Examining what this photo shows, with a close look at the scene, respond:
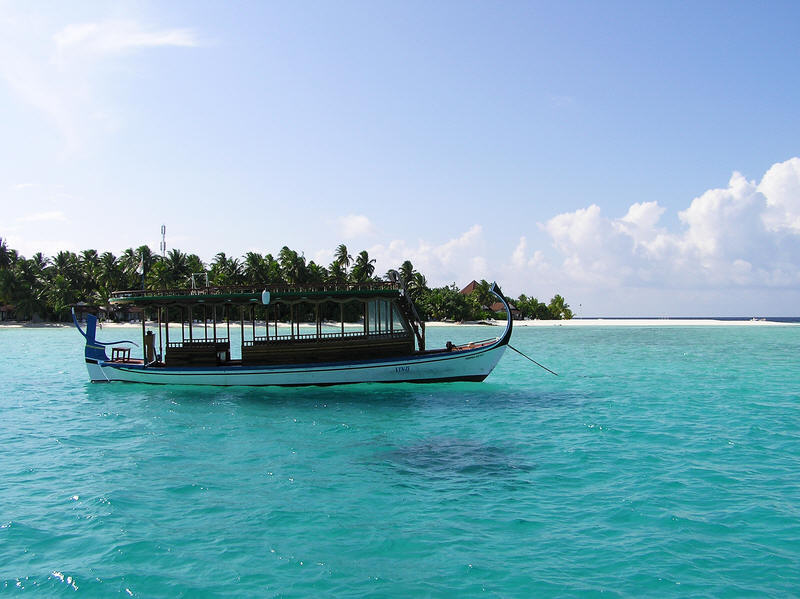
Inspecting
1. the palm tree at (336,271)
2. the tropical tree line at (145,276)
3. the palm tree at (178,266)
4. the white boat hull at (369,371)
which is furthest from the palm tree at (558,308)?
the white boat hull at (369,371)

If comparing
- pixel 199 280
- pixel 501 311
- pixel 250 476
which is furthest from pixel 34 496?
pixel 501 311

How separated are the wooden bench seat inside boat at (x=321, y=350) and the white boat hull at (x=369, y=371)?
42 cm

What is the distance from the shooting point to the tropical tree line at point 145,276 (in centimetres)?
8081

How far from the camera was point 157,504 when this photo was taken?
9.64m

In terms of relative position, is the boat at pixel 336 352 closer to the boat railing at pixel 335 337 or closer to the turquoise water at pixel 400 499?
the boat railing at pixel 335 337

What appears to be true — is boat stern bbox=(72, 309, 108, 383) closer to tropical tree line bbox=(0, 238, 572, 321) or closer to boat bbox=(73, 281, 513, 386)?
boat bbox=(73, 281, 513, 386)

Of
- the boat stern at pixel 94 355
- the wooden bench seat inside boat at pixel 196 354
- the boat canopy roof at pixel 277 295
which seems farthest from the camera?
the boat stern at pixel 94 355

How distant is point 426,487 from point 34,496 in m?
7.29

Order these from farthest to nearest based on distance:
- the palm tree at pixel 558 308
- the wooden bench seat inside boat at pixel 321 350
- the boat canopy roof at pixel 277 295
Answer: the palm tree at pixel 558 308 → the wooden bench seat inside boat at pixel 321 350 → the boat canopy roof at pixel 277 295

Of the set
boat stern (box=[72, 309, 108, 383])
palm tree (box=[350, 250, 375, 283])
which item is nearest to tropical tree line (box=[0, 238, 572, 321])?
palm tree (box=[350, 250, 375, 283])

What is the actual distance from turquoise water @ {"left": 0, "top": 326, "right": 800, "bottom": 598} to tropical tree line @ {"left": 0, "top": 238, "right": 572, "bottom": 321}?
197ft

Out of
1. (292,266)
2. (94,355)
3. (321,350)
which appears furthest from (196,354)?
(292,266)

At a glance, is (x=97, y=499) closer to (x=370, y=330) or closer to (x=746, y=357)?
(x=370, y=330)

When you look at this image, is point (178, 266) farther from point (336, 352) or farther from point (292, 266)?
point (336, 352)
